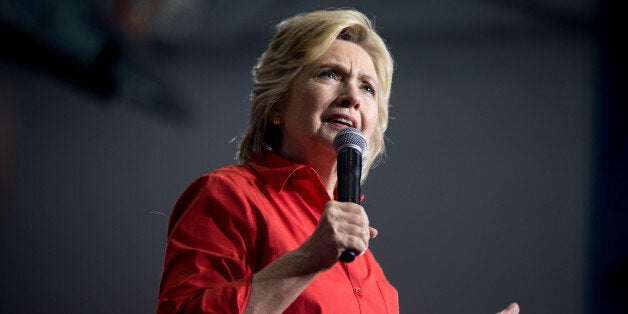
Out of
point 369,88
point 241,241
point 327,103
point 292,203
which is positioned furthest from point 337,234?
point 369,88

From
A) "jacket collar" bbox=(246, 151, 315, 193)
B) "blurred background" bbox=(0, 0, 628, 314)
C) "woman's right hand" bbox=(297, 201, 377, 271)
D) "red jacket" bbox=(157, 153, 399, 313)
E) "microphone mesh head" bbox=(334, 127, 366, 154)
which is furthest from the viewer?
"blurred background" bbox=(0, 0, 628, 314)

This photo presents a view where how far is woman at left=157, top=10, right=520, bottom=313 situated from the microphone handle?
2.1 inches

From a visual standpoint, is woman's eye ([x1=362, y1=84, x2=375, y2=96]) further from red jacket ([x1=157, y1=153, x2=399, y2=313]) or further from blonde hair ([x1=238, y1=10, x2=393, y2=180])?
red jacket ([x1=157, y1=153, x2=399, y2=313])

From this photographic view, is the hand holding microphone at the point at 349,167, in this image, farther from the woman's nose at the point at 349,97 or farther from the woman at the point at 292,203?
the woman's nose at the point at 349,97

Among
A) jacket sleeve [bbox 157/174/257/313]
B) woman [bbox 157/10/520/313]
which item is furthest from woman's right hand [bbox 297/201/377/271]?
jacket sleeve [bbox 157/174/257/313]

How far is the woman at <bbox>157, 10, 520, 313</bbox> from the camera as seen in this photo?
986 millimetres

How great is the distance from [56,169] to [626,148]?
225 cm

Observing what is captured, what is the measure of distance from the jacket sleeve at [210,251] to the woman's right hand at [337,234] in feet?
0.43

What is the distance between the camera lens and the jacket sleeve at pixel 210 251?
99 centimetres

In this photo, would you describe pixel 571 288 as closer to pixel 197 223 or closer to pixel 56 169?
pixel 197 223

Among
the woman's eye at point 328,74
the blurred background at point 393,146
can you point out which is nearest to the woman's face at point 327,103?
the woman's eye at point 328,74

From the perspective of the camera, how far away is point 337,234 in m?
0.91

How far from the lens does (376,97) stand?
1527 mm

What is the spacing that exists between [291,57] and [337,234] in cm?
69
